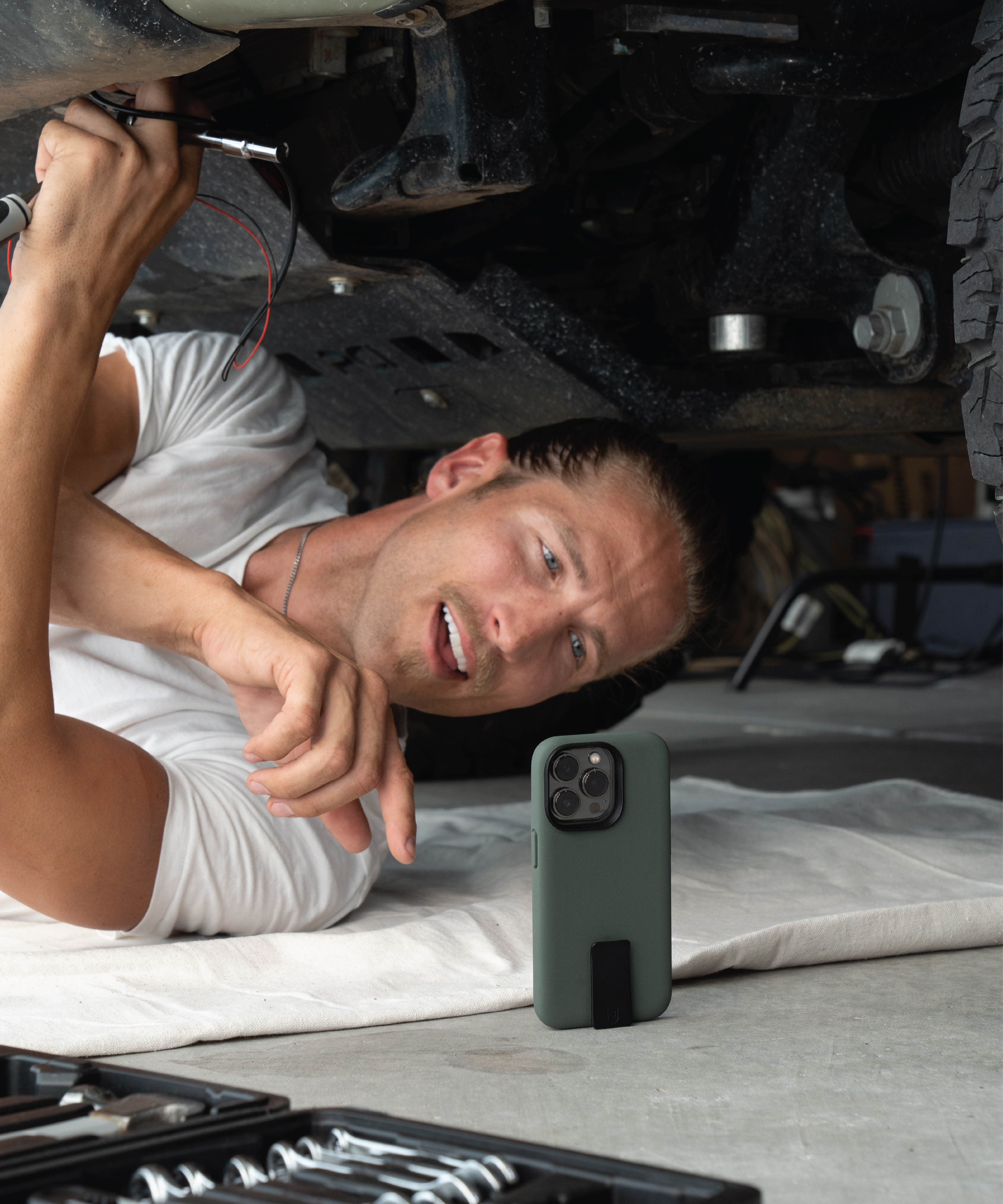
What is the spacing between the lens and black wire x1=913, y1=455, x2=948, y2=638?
13.2ft

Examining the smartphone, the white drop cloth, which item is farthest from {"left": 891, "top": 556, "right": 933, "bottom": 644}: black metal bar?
the smartphone

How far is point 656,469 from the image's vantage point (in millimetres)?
1419

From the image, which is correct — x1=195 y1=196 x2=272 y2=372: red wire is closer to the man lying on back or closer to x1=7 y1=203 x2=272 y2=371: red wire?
x1=7 y1=203 x2=272 y2=371: red wire

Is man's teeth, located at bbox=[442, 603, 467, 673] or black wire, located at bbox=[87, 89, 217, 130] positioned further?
man's teeth, located at bbox=[442, 603, 467, 673]

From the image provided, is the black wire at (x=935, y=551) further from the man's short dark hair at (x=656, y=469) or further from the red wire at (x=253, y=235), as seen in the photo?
the red wire at (x=253, y=235)

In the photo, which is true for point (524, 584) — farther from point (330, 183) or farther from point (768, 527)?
point (768, 527)

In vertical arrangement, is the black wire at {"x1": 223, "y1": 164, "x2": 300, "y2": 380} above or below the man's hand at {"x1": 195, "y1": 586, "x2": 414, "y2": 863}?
above

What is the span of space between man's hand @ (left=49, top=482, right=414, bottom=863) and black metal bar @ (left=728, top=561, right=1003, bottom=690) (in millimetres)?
2944

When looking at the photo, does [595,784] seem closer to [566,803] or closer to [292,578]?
[566,803]

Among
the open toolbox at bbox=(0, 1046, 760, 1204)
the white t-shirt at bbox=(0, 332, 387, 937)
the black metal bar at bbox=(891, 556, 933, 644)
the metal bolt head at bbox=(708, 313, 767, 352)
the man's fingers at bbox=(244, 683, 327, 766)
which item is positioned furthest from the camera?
the black metal bar at bbox=(891, 556, 933, 644)

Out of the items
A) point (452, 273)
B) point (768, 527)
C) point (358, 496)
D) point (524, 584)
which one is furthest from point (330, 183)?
point (768, 527)

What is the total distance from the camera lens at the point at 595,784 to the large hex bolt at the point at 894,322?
63 cm

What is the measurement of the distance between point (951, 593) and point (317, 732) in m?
4.64

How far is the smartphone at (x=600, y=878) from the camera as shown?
0.97 m
